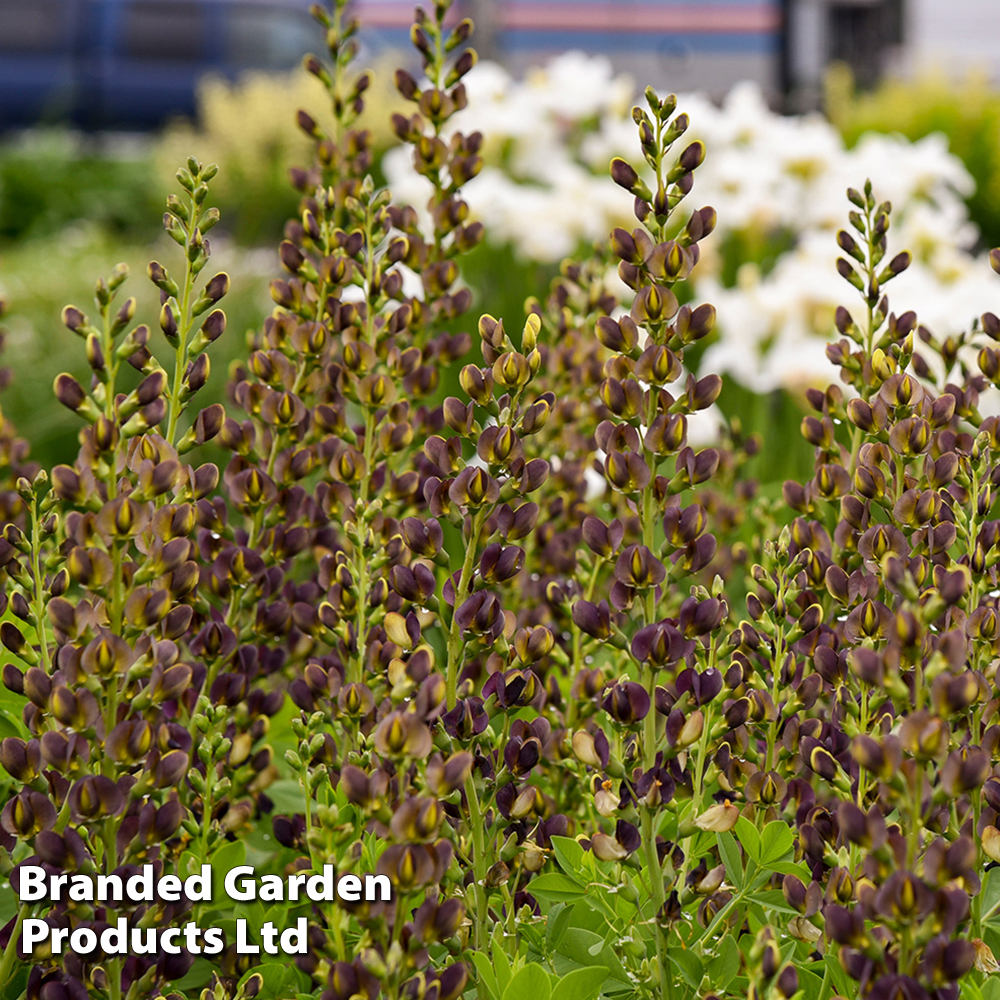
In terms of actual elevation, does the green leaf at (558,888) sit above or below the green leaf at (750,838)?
below

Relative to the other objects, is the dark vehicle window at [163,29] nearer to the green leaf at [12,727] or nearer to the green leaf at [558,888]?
the green leaf at [12,727]

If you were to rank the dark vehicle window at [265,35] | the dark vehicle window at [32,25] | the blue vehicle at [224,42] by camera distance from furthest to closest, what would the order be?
the dark vehicle window at [265,35] → the dark vehicle window at [32,25] → the blue vehicle at [224,42]

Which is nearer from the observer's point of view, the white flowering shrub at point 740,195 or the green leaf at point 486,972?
the green leaf at point 486,972

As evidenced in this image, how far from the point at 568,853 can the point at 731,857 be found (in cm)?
13

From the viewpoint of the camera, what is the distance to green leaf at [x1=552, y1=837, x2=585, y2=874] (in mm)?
929

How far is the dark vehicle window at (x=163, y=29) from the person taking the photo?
14109mm

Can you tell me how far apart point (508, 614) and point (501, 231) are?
347 cm

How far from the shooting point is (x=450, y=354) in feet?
4.59

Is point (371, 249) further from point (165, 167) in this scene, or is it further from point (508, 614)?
point (165, 167)

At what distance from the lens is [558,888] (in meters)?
0.94

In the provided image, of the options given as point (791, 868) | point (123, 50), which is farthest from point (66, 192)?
point (791, 868)

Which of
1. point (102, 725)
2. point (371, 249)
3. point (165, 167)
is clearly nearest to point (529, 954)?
point (102, 725)

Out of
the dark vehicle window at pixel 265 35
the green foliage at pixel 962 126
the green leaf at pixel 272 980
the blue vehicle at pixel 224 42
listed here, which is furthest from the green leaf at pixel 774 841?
the dark vehicle window at pixel 265 35

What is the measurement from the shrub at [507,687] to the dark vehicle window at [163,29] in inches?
572
